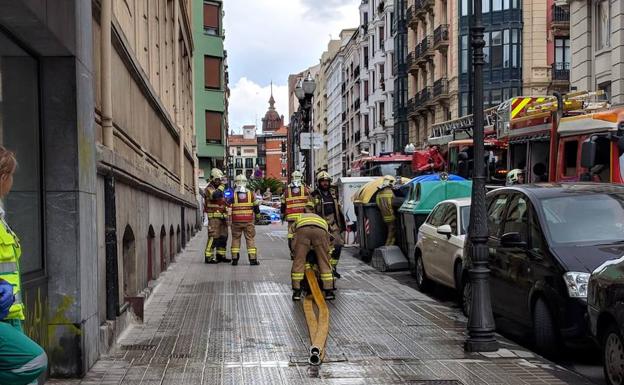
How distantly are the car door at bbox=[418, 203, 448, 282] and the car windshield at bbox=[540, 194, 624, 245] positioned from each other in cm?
356

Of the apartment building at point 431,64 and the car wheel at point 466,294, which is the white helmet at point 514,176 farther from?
the apartment building at point 431,64

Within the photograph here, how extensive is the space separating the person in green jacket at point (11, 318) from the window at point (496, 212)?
261 inches

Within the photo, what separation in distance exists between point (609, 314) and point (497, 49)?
140ft

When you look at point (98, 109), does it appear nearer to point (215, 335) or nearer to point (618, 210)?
point (215, 335)

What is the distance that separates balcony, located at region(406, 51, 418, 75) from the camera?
58.2m

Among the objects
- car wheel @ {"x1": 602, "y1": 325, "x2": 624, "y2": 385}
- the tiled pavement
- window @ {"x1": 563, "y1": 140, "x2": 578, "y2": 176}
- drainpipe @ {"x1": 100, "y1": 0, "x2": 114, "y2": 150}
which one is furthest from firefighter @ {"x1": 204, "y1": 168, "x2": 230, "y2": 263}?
car wheel @ {"x1": 602, "y1": 325, "x2": 624, "y2": 385}

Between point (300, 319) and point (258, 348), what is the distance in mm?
1764

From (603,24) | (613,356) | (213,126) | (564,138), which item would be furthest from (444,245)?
(213,126)

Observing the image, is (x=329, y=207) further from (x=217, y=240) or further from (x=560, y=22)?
(x=560, y=22)

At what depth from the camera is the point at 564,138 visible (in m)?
12.8

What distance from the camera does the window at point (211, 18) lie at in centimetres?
4538

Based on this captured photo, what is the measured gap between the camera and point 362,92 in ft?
261

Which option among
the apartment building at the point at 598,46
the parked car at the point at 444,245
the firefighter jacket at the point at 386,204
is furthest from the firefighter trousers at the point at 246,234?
the apartment building at the point at 598,46

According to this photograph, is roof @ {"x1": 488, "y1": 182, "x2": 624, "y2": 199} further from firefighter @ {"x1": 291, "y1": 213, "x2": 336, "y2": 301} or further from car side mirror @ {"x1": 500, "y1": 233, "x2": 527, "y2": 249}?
firefighter @ {"x1": 291, "y1": 213, "x2": 336, "y2": 301}
